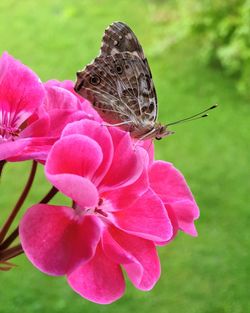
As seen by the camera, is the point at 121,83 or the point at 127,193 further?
the point at 121,83

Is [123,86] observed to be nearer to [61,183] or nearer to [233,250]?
[61,183]

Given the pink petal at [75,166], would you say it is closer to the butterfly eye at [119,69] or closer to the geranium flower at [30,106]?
the geranium flower at [30,106]

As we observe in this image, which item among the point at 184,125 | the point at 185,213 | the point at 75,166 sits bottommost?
the point at 184,125

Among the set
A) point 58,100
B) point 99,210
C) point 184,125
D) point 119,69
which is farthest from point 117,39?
point 184,125

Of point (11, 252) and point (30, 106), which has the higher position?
point (30, 106)

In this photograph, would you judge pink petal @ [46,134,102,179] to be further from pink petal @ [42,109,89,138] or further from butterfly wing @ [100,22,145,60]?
butterfly wing @ [100,22,145,60]

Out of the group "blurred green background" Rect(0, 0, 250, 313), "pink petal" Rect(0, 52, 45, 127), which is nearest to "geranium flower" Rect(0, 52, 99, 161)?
"pink petal" Rect(0, 52, 45, 127)

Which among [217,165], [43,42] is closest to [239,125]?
[217,165]

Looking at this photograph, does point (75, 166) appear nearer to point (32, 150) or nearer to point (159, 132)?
point (32, 150)
